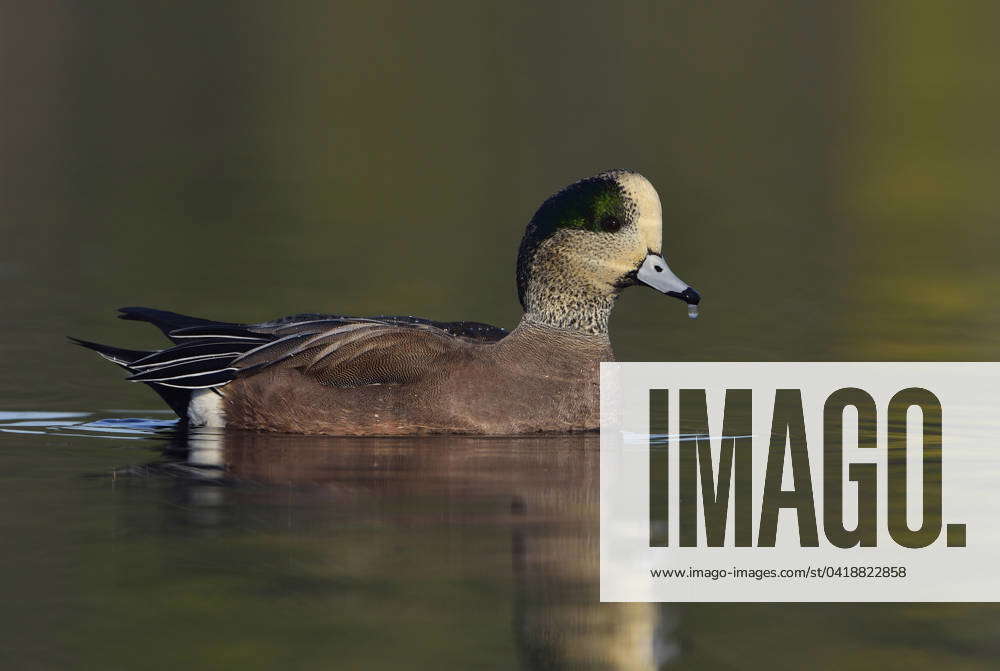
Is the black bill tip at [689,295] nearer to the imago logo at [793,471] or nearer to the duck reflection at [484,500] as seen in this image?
the imago logo at [793,471]

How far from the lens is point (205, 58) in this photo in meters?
41.3

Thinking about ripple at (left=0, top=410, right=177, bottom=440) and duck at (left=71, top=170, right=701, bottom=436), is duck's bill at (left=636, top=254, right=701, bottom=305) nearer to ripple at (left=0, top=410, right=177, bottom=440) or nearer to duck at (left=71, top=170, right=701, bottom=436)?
duck at (left=71, top=170, right=701, bottom=436)

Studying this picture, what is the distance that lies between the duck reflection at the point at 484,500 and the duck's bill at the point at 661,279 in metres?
0.84

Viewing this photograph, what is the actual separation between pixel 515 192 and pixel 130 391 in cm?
1179

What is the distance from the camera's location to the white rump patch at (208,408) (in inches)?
420

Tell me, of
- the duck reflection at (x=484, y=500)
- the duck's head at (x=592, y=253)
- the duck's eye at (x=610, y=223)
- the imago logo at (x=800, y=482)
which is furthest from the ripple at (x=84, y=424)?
the duck's eye at (x=610, y=223)

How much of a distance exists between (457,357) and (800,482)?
6.26 ft

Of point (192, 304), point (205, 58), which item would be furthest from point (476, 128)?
point (192, 304)

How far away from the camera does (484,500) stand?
29.3 feet

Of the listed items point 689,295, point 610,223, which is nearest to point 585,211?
point 610,223

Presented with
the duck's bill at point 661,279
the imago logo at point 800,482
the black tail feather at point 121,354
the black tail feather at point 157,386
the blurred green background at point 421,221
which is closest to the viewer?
the blurred green background at point 421,221

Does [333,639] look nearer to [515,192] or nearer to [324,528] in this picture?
[324,528]

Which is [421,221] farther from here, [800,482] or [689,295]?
[800,482]

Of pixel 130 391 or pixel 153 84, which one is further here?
pixel 153 84
